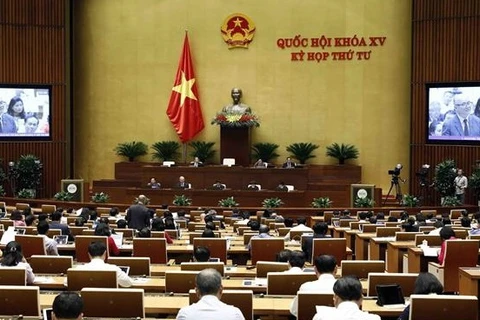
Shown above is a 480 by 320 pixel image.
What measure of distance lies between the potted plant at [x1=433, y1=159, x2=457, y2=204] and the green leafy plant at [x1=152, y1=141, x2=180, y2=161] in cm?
832

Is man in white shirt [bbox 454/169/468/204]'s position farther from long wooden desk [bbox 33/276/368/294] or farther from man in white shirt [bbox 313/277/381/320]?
man in white shirt [bbox 313/277/381/320]

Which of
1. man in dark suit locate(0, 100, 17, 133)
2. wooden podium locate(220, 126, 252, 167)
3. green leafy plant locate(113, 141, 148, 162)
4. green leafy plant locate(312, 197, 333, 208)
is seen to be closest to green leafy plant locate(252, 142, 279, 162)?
wooden podium locate(220, 126, 252, 167)

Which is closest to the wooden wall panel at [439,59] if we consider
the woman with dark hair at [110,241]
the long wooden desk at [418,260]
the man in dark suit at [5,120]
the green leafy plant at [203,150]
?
the green leafy plant at [203,150]

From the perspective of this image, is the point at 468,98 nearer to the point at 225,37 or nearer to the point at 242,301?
the point at 225,37

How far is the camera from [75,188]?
23.1 metres

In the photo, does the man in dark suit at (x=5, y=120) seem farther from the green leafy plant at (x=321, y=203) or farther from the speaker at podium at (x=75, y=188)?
the green leafy plant at (x=321, y=203)

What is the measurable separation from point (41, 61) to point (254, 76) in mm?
6873

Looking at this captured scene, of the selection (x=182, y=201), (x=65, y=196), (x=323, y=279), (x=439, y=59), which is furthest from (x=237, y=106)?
(x=323, y=279)

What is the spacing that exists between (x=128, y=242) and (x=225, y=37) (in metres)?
15.2

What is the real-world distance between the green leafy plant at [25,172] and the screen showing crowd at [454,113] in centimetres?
1213

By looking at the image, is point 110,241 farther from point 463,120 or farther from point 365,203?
point 463,120

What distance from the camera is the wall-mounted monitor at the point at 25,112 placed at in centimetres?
2522

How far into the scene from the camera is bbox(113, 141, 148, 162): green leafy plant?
2614cm

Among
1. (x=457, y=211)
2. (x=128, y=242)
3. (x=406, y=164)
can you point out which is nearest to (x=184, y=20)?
(x=406, y=164)
